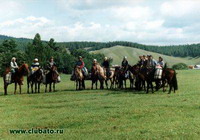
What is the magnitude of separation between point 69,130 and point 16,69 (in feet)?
53.5

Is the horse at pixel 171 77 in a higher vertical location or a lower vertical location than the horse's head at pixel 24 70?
lower

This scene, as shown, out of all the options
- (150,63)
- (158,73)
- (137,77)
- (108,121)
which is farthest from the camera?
(137,77)

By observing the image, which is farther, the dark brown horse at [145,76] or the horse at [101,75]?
the horse at [101,75]

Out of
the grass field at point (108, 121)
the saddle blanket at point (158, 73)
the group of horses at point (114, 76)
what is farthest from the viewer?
the saddle blanket at point (158, 73)

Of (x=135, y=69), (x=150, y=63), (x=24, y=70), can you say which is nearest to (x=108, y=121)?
(x=150, y=63)

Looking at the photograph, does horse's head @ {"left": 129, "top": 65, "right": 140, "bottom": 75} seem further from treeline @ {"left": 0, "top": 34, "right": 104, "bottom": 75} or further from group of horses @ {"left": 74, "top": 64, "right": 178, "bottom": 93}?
treeline @ {"left": 0, "top": 34, "right": 104, "bottom": 75}

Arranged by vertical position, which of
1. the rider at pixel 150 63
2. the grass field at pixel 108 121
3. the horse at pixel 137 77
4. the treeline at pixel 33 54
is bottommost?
the grass field at pixel 108 121

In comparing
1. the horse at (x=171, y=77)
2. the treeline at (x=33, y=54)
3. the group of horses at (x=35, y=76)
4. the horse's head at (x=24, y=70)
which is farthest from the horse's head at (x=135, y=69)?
the treeline at (x=33, y=54)

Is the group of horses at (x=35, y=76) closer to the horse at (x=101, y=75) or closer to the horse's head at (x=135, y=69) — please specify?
the horse at (x=101, y=75)

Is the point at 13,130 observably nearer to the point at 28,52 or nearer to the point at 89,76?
the point at 89,76

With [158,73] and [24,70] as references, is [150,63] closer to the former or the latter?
[158,73]

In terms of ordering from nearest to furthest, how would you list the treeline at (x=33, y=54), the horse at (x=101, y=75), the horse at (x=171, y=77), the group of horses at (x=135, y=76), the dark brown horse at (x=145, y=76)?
the horse at (x=171, y=77), the group of horses at (x=135, y=76), the dark brown horse at (x=145, y=76), the horse at (x=101, y=75), the treeline at (x=33, y=54)

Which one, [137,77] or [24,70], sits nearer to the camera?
[24,70]

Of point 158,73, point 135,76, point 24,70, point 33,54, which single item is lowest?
point 135,76
